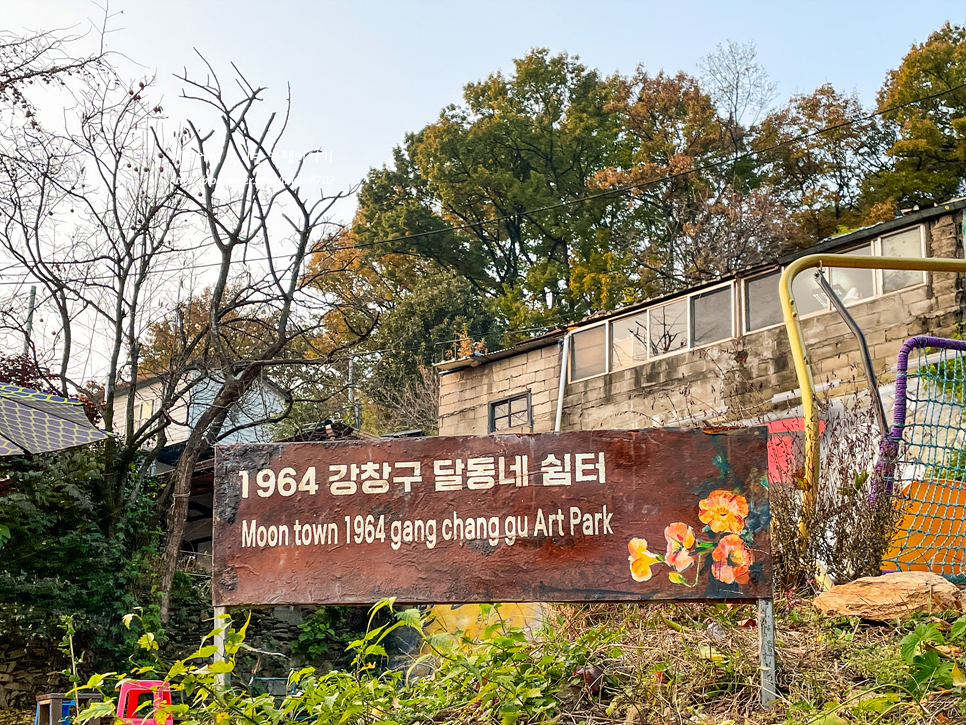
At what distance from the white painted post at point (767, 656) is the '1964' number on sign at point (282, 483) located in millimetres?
1952

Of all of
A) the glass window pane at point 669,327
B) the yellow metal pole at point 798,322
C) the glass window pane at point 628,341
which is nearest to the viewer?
the yellow metal pole at point 798,322

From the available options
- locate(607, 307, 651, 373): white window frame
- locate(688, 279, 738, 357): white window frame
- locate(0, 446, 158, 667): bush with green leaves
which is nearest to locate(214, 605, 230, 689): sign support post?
locate(0, 446, 158, 667): bush with green leaves

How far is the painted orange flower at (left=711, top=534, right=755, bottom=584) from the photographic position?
402 cm

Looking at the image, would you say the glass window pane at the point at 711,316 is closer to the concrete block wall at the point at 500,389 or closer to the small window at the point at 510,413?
the concrete block wall at the point at 500,389

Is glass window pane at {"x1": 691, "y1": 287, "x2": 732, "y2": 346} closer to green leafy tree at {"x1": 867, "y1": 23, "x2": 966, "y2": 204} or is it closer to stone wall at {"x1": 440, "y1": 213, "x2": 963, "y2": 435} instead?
stone wall at {"x1": 440, "y1": 213, "x2": 963, "y2": 435}

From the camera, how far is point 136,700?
157 inches

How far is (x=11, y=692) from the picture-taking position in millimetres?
11320

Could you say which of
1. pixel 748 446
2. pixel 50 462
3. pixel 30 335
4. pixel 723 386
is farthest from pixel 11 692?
pixel 723 386

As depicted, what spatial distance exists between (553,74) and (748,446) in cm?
3187

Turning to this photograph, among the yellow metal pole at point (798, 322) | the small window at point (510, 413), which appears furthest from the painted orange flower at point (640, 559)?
the small window at point (510, 413)

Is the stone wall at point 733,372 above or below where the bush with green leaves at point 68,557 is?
above

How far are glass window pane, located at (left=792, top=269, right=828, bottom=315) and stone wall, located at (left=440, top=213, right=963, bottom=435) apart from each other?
0.63 ft

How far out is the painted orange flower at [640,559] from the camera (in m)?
4.07

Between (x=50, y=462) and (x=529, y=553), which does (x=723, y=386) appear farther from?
(x=529, y=553)
